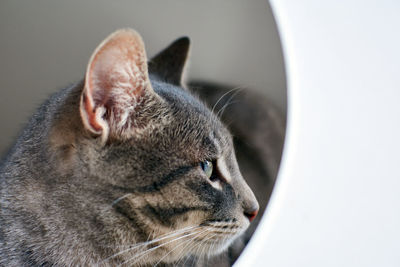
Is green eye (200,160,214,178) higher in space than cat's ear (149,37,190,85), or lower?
lower

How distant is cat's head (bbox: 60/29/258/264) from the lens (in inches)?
38.4

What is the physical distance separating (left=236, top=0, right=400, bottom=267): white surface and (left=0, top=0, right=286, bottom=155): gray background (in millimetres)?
398

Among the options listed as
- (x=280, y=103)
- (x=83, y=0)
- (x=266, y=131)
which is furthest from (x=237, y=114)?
(x=83, y=0)

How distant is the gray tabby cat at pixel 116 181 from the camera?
100 cm

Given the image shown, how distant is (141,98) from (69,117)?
17cm

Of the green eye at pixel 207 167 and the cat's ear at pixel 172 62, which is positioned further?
the cat's ear at pixel 172 62

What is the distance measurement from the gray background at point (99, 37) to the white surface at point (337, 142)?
40cm

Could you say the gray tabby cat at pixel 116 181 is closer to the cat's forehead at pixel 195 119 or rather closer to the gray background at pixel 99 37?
the cat's forehead at pixel 195 119

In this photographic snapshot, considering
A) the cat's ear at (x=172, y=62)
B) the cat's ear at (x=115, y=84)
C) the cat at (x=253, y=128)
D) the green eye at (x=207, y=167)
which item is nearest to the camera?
the cat's ear at (x=115, y=84)

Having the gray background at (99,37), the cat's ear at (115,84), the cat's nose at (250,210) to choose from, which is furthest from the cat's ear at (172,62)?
the cat's nose at (250,210)

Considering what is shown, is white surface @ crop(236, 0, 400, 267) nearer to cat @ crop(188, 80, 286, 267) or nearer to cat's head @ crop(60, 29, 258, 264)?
cat's head @ crop(60, 29, 258, 264)

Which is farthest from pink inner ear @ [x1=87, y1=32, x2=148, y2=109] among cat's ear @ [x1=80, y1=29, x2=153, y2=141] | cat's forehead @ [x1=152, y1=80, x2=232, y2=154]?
cat's forehead @ [x1=152, y1=80, x2=232, y2=154]

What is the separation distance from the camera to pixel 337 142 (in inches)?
39.3

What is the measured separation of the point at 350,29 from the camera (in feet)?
3.35
